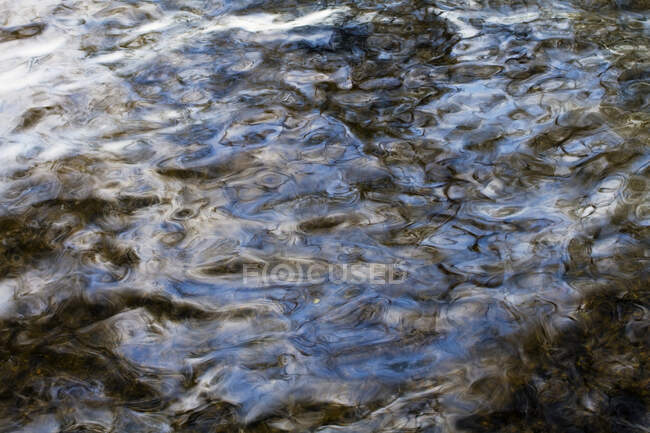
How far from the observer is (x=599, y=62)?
3666 mm

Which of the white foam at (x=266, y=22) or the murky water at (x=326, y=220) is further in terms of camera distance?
the white foam at (x=266, y=22)

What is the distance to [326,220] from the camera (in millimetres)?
2678

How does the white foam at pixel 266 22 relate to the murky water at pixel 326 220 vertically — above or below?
above

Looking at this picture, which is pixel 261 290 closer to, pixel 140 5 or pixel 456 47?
pixel 456 47

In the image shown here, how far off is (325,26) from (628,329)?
2.63 metres

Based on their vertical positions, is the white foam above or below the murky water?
above

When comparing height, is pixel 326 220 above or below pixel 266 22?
below

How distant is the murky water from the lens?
2.04 metres

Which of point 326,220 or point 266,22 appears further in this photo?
point 266,22

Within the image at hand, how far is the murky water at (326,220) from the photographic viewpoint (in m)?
2.04

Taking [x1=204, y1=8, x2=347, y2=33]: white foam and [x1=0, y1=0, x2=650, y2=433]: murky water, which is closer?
[x1=0, y1=0, x2=650, y2=433]: murky water

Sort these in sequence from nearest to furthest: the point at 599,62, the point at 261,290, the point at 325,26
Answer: the point at 261,290, the point at 599,62, the point at 325,26

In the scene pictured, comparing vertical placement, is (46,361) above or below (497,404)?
above

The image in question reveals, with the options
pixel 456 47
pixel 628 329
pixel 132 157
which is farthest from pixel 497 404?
pixel 456 47
